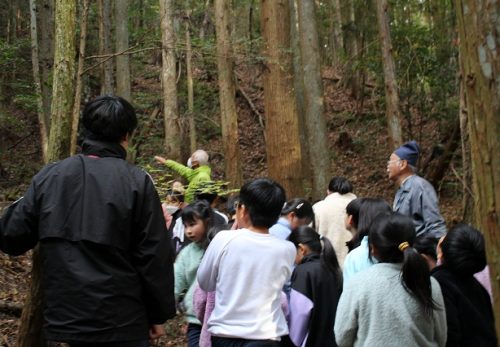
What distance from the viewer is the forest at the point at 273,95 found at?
4.46 meters

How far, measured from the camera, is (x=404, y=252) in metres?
3.48

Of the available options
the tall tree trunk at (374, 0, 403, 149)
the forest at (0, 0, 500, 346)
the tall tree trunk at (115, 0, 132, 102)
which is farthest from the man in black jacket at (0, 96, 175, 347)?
the tall tree trunk at (115, 0, 132, 102)

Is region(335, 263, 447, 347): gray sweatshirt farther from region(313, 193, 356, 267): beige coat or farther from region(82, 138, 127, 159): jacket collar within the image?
region(313, 193, 356, 267): beige coat

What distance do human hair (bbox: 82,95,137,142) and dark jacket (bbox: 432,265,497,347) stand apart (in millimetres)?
2186

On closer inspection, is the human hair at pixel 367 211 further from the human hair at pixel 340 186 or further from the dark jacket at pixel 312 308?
the human hair at pixel 340 186

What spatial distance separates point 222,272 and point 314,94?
10578mm

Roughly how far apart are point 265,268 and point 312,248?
111cm

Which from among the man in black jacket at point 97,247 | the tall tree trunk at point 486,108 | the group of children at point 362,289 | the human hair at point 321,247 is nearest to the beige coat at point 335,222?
the human hair at point 321,247

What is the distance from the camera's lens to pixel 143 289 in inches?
124

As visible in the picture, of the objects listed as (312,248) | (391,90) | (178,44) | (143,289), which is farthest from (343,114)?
→ (143,289)

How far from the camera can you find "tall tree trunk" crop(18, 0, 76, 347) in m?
4.52

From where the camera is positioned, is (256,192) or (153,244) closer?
(153,244)

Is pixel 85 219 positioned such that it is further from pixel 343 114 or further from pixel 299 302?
pixel 343 114

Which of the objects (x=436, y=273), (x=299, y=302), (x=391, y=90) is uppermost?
(x=391, y=90)
